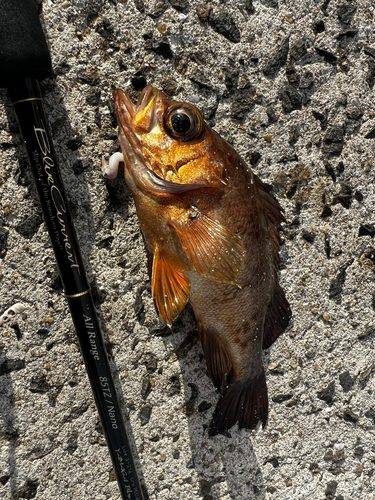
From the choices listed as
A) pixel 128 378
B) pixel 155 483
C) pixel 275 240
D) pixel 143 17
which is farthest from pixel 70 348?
pixel 143 17

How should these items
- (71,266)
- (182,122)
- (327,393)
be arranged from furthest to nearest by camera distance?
1. (327,393)
2. (71,266)
3. (182,122)

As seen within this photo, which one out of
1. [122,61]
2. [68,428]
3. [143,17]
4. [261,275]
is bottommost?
[68,428]

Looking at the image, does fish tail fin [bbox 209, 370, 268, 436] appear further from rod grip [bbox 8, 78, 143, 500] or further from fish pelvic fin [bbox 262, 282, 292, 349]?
rod grip [bbox 8, 78, 143, 500]

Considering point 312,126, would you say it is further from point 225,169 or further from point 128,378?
point 128,378

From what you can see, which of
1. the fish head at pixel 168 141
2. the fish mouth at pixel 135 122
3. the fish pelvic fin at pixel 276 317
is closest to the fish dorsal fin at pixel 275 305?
the fish pelvic fin at pixel 276 317

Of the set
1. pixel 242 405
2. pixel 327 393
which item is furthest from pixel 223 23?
pixel 327 393

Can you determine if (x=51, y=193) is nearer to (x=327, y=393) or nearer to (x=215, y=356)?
(x=215, y=356)
